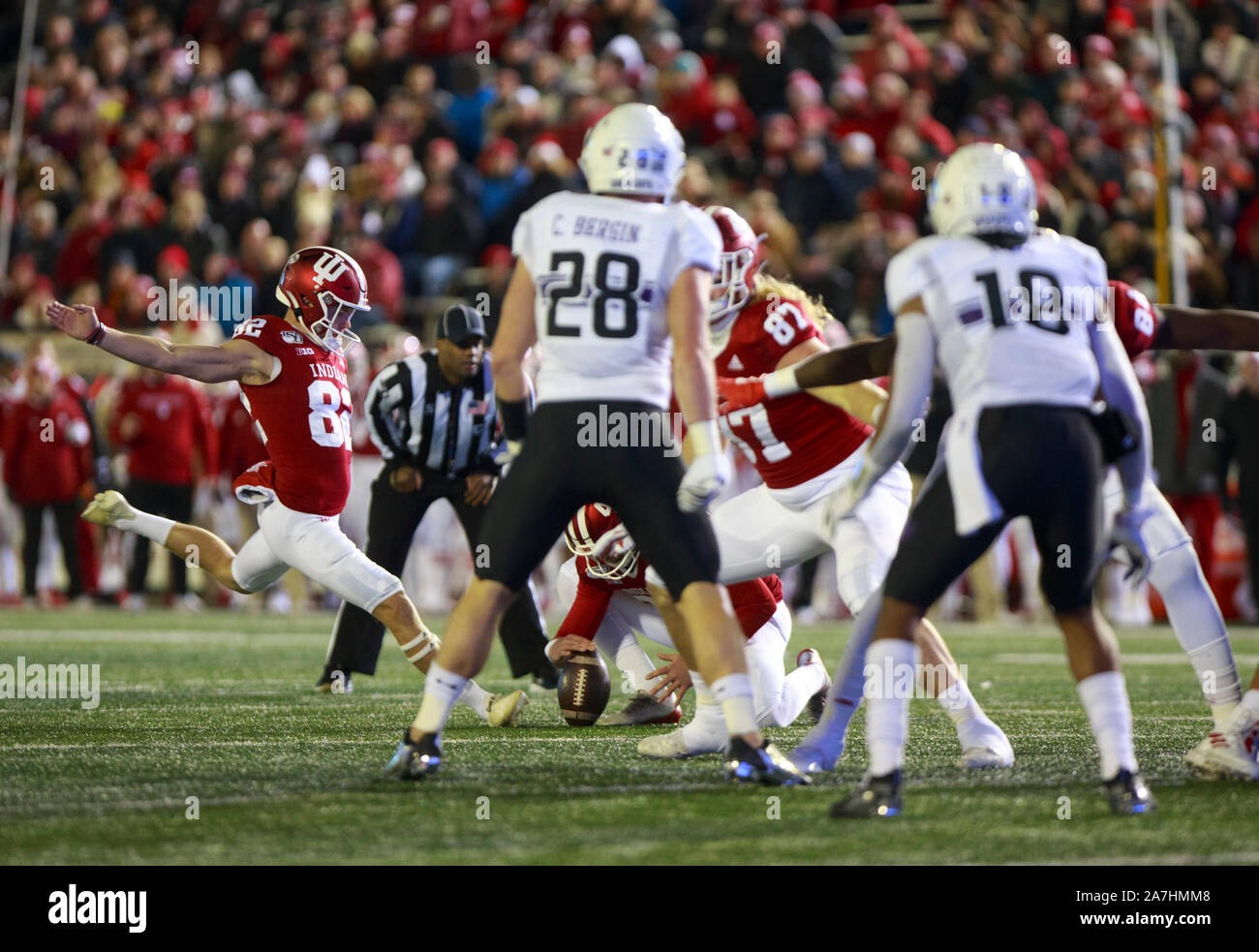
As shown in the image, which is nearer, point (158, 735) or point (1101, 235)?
point (158, 735)

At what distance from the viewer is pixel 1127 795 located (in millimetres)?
4625

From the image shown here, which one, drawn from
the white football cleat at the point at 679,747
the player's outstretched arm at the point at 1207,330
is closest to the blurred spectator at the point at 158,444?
the white football cleat at the point at 679,747

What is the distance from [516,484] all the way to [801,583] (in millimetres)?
8981

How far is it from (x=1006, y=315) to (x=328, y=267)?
3.45 meters

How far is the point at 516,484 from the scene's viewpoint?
16.4ft

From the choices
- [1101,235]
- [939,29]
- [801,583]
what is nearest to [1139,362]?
[1101,235]

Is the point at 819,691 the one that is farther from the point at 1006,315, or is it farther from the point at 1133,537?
the point at 1006,315

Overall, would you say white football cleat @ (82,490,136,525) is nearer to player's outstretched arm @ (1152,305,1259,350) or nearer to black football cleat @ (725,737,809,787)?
black football cleat @ (725,737,809,787)

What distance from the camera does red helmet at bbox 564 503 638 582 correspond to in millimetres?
6648

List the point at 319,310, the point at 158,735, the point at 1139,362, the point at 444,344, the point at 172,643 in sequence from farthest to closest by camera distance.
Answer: the point at 1139,362 < the point at 172,643 < the point at 444,344 < the point at 319,310 < the point at 158,735

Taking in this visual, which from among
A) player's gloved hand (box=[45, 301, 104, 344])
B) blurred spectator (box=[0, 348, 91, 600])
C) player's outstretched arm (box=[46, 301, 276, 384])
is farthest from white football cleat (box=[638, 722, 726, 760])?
blurred spectator (box=[0, 348, 91, 600])
